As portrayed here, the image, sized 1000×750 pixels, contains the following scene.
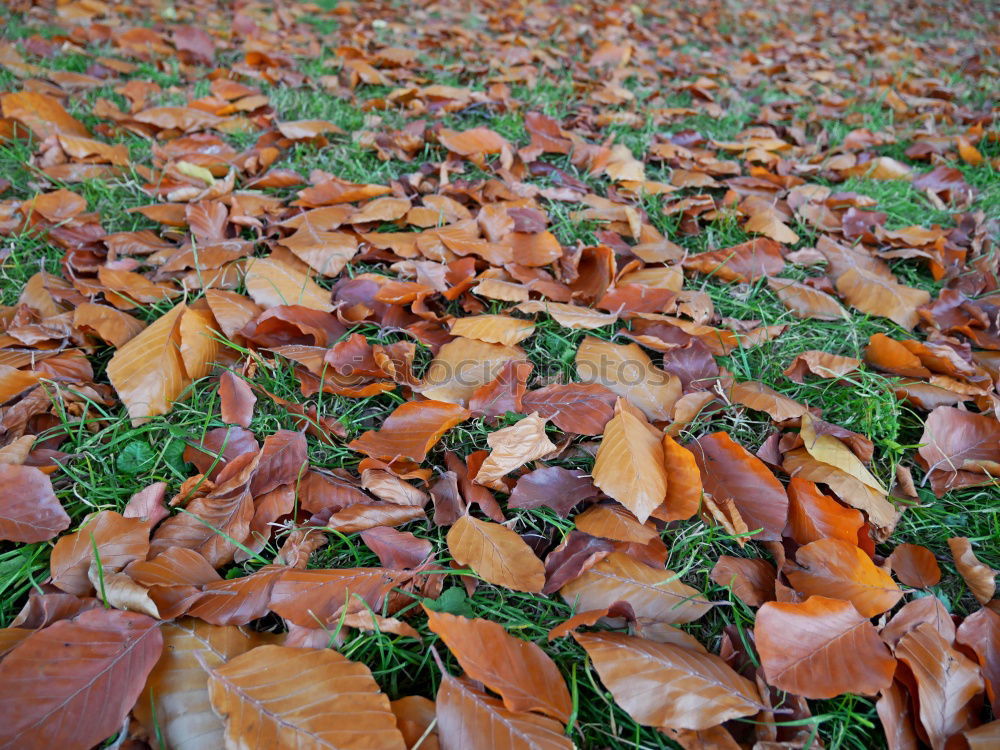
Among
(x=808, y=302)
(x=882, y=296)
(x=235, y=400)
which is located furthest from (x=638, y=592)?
(x=882, y=296)

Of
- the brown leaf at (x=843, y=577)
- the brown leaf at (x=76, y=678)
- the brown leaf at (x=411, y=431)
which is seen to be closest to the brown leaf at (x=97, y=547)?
the brown leaf at (x=76, y=678)

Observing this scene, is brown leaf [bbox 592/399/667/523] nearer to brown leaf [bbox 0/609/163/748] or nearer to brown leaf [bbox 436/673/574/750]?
brown leaf [bbox 436/673/574/750]

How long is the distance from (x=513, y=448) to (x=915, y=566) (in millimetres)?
767

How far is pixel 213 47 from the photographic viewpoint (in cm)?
312

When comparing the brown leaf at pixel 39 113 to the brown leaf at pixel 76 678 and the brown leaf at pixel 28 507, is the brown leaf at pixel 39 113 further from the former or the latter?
the brown leaf at pixel 76 678

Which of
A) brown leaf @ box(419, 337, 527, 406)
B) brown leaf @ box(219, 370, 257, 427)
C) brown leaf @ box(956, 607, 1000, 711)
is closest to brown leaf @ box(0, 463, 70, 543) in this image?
brown leaf @ box(219, 370, 257, 427)

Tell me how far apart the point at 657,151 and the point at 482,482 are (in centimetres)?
176

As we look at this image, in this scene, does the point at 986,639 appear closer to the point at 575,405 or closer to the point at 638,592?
the point at 638,592

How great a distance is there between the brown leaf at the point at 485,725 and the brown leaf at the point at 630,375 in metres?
0.67

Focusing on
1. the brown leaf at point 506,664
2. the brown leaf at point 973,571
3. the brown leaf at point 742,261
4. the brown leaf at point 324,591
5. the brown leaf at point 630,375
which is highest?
the brown leaf at point 742,261

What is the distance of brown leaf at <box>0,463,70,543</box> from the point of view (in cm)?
104

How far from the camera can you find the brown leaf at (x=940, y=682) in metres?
0.85

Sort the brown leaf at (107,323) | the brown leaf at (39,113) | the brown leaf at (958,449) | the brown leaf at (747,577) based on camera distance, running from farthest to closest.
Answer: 1. the brown leaf at (39,113)
2. the brown leaf at (107,323)
3. the brown leaf at (958,449)
4. the brown leaf at (747,577)

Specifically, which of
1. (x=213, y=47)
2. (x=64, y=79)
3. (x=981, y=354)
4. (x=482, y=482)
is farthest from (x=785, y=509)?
(x=213, y=47)
